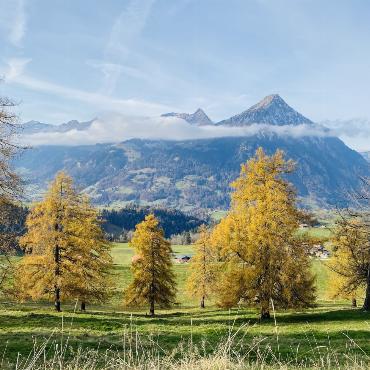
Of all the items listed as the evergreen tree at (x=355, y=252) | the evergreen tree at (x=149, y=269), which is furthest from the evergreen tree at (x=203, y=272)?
the evergreen tree at (x=355, y=252)

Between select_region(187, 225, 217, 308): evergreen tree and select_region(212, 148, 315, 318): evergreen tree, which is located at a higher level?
select_region(212, 148, 315, 318): evergreen tree

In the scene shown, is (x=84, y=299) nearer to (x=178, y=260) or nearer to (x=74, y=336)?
(x=74, y=336)

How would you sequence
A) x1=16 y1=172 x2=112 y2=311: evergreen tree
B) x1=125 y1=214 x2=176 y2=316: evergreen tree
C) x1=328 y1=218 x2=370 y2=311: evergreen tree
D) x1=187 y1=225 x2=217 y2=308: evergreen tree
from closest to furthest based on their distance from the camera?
x1=328 y1=218 x2=370 y2=311: evergreen tree
x1=16 y1=172 x2=112 y2=311: evergreen tree
x1=125 y1=214 x2=176 y2=316: evergreen tree
x1=187 y1=225 x2=217 y2=308: evergreen tree

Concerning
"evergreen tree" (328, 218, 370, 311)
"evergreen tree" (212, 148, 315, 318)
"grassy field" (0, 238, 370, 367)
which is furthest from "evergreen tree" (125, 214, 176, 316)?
"evergreen tree" (328, 218, 370, 311)

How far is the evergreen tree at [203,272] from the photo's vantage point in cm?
5819

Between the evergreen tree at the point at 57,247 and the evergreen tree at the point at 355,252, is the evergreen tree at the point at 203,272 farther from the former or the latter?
the evergreen tree at the point at 57,247

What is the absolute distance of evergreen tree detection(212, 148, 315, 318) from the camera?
101 ft

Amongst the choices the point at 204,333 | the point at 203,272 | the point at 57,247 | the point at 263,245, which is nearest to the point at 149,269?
the point at 57,247

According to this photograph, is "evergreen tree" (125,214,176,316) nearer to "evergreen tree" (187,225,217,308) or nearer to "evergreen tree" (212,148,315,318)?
"evergreen tree" (187,225,217,308)

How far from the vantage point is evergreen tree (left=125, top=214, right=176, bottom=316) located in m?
46.4

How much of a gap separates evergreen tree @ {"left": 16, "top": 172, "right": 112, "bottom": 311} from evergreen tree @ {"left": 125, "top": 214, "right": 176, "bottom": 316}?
6.34m

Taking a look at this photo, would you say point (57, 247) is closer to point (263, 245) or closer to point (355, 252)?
point (263, 245)

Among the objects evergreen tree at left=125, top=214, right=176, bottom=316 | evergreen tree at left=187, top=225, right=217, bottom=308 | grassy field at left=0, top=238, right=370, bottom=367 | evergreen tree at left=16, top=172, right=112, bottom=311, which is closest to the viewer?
grassy field at left=0, top=238, right=370, bottom=367

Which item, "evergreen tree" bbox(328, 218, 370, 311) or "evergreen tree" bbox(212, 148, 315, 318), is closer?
"evergreen tree" bbox(212, 148, 315, 318)
